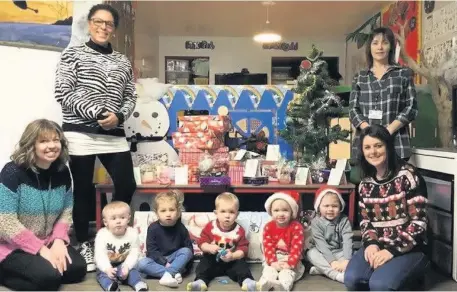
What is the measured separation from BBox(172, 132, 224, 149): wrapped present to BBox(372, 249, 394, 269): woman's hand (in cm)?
140

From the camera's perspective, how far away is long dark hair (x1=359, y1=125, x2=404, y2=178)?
262cm

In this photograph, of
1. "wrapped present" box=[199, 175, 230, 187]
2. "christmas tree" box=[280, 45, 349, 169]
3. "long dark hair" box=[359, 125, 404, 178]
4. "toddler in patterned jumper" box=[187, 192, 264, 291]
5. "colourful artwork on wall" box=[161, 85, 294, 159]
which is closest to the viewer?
"long dark hair" box=[359, 125, 404, 178]

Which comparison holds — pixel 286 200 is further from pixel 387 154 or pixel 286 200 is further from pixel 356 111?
pixel 356 111

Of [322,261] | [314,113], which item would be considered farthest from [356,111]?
[322,261]

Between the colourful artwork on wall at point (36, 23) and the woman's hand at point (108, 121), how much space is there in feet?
3.16

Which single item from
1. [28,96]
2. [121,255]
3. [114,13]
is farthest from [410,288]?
[28,96]

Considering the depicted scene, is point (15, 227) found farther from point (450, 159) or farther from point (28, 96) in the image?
point (450, 159)

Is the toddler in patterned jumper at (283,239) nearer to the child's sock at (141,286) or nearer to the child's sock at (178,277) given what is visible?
the child's sock at (178,277)

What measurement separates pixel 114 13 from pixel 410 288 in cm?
234

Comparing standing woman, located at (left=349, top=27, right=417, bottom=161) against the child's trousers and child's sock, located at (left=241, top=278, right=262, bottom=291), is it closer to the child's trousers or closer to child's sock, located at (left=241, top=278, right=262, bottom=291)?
the child's trousers

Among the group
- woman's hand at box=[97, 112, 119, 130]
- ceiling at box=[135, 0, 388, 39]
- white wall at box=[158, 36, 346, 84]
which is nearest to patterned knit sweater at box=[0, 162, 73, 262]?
woman's hand at box=[97, 112, 119, 130]

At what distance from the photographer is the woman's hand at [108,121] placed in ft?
9.56

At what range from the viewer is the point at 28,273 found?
250 centimetres

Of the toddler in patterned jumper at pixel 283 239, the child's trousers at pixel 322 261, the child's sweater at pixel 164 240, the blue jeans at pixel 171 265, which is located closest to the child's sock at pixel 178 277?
the blue jeans at pixel 171 265
